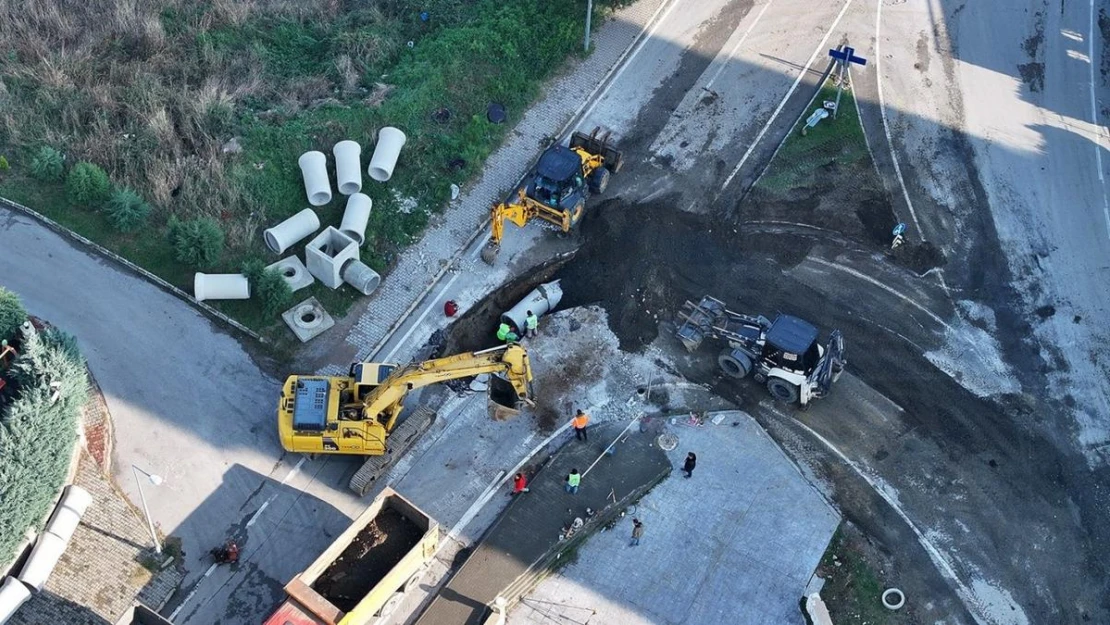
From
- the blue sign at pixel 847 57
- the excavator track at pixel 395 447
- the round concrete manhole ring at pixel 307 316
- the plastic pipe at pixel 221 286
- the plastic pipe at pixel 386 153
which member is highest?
the blue sign at pixel 847 57

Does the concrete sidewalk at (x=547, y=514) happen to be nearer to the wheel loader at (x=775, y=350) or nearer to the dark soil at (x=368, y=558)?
the dark soil at (x=368, y=558)

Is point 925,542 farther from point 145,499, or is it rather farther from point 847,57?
point 145,499

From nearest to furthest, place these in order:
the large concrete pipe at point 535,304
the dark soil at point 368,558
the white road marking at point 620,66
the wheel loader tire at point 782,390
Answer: the dark soil at point 368,558 < the wheel loader tire at point 782,390 < the large concrete pipe at point 535,304 < the white road marking at point 620,66

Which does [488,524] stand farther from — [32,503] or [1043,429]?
[1043,429]

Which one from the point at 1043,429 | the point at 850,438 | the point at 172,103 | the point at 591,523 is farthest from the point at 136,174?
the point at 1043,429

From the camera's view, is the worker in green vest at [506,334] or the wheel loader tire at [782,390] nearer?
the wheel loader tire at [782,390]

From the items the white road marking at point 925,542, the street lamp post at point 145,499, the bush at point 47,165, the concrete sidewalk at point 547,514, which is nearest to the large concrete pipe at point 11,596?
the street lamp post at point 145,499

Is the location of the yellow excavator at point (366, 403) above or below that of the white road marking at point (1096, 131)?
below

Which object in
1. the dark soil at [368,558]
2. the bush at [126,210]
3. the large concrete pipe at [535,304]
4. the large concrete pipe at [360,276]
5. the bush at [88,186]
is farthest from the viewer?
the bush at [88,186]
